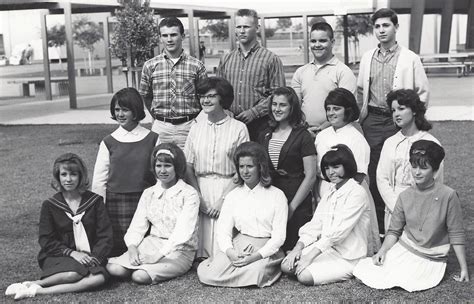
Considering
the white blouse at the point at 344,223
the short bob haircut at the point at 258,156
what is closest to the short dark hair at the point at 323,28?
the short bob haircut at the point at 258,156

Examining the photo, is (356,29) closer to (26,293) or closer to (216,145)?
(216,145)

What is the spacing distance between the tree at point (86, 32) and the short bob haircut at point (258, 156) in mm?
19611

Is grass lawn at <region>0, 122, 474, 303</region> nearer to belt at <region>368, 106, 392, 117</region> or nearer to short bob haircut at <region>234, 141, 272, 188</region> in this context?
short bob haircut at <region>234, 141, 272, 188</region>

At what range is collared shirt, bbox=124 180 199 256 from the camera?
447 centimetres

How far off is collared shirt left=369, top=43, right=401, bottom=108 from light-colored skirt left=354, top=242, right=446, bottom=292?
1381 millimetres

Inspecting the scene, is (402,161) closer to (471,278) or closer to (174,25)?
(471,278)

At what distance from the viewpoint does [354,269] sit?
421 cm

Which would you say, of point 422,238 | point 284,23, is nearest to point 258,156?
point 422,238

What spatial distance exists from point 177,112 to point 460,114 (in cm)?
922

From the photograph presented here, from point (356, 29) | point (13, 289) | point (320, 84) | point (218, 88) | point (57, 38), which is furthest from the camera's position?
point (57, 38)

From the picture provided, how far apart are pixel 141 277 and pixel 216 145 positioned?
3.65ft

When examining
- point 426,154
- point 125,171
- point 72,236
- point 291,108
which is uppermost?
point 291,108

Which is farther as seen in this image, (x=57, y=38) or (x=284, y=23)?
(x=57, y=38)

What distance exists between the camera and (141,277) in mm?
4242
